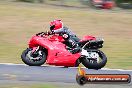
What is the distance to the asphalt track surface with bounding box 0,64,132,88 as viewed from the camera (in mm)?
13328

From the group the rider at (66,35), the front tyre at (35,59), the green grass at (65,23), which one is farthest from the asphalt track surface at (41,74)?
the green grass at (65,23)

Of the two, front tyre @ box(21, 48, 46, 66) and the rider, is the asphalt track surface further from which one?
the rider

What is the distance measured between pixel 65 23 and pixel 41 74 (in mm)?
12916

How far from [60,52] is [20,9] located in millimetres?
15125

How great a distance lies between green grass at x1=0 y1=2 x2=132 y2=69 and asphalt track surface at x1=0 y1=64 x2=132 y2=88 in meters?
2.33

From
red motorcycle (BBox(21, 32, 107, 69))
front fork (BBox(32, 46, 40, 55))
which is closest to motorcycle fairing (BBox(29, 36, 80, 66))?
red motorcycle (BBox(21, 32, 107, 69))

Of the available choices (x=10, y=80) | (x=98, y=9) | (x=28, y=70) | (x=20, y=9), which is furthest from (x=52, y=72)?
(x=98, y=9)

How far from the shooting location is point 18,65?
15703 millimetres

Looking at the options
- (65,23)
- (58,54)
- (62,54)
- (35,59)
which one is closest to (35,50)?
(35,59)

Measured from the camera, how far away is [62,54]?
1523 cm

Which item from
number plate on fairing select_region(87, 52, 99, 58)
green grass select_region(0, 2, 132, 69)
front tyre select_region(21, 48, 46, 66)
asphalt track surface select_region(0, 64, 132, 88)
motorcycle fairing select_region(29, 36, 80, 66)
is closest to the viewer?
asphalt track surface select_region(0, 64, 132, 88)

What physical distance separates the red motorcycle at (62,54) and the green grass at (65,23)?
87.5 inches

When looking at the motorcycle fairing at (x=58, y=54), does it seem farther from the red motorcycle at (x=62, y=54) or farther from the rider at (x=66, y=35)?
the rider at (x=66, y=35)

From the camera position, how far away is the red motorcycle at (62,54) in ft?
49.5
